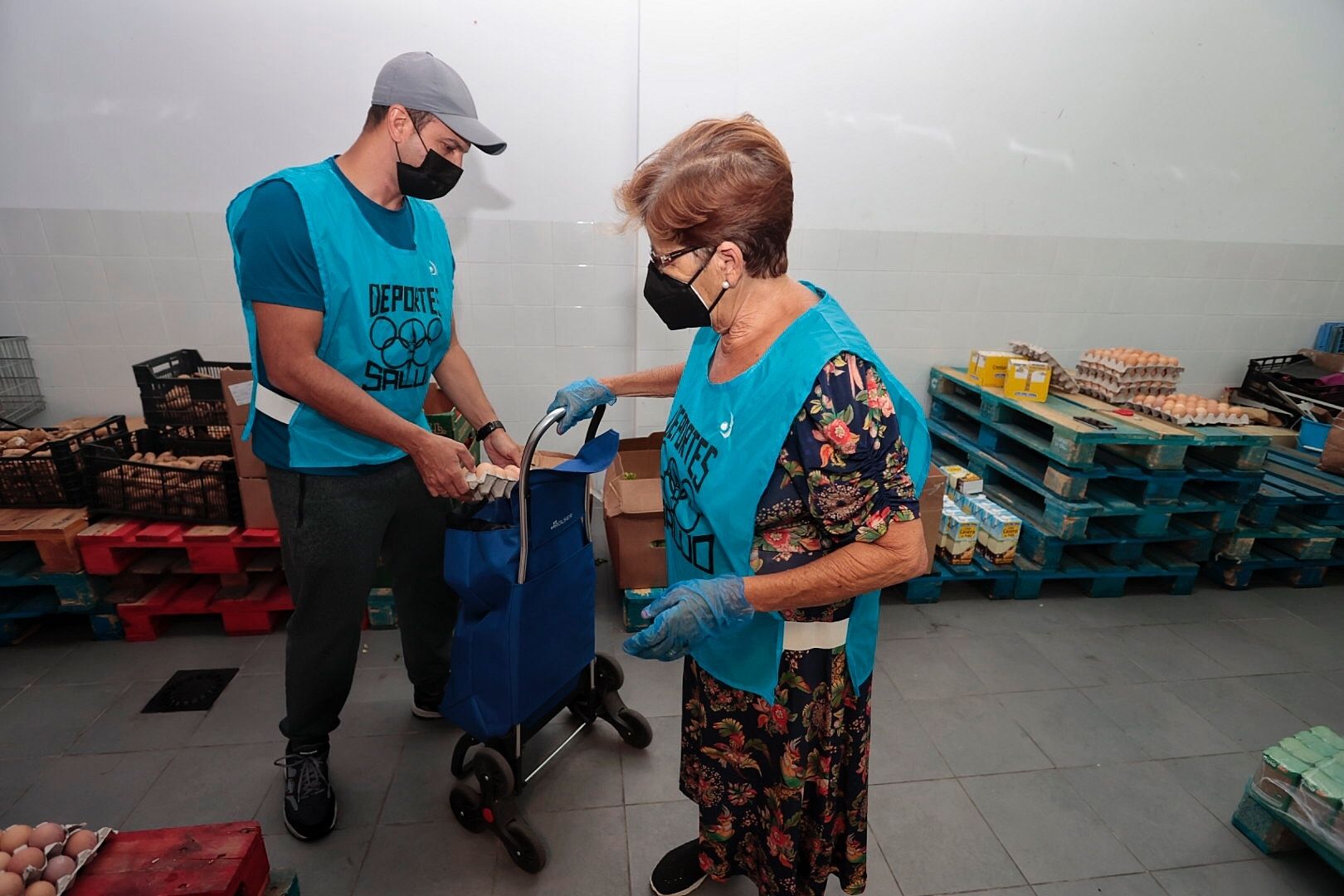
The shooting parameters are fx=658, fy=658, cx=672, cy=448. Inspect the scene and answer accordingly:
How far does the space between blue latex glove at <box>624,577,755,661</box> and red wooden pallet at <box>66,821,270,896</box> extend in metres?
0.87

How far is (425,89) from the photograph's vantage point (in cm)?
174

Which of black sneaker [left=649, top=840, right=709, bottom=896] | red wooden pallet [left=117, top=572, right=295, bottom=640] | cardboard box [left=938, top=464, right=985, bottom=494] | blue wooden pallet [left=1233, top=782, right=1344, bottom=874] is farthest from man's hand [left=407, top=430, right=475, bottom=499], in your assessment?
cardboard box [left=938, top=464, right=985, bottom=494]

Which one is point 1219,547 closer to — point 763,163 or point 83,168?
point 763,163

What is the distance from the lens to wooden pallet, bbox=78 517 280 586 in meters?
2.72

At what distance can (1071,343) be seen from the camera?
4.11 meters

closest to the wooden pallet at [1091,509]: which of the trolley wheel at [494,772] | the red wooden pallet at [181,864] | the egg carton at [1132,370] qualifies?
the egg carton at [1132,370]

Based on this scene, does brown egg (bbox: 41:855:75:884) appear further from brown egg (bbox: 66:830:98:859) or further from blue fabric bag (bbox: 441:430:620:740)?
blue fabric bag (bbox: 441:430:620:740)

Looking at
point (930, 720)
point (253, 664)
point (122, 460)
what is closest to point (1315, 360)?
point (930, 720)

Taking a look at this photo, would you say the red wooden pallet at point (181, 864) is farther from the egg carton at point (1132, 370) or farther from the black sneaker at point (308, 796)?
the egg carton at point (1132, 370)

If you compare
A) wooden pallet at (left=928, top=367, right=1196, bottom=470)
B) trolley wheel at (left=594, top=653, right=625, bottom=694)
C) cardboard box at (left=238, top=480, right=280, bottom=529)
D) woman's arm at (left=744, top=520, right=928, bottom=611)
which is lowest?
trolley wheel at (left=594, top=653, right=625, bottom=694)

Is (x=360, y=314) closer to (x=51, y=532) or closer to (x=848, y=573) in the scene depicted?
(x=848, y=573)

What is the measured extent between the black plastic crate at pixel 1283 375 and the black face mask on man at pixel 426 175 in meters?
4.84

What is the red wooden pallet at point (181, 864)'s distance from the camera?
1.22m

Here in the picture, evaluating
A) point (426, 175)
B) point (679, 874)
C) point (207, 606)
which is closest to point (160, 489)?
point (207, 606)
